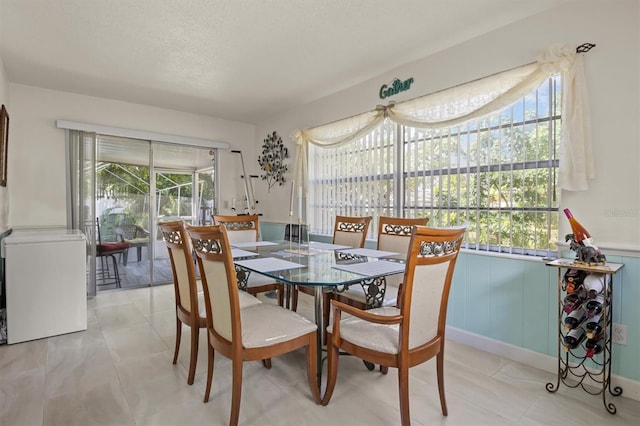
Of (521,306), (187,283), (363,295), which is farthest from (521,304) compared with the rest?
(187,283)

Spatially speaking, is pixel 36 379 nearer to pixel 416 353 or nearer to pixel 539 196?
pixel 416 353

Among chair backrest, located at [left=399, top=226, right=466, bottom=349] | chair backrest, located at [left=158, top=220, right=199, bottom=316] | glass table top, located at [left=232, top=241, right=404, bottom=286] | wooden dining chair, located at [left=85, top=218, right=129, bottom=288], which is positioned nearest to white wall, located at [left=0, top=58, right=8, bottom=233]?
wooden dining chair, located at [left=85, top=218, right=129, bottom=288]

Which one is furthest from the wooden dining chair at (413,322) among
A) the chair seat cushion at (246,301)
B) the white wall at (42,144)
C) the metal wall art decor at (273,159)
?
the white wall at (42,144)

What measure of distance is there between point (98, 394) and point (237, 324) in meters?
1.09

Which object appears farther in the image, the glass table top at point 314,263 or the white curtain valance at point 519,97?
the white curtain valance at point 519,97

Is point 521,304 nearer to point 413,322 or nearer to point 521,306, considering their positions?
point 521,306

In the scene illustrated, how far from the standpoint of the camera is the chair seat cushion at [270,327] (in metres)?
1.59

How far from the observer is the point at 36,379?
205cm

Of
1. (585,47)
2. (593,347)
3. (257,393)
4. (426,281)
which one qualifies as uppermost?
(585,47)

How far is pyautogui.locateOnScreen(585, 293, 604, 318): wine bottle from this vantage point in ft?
5.89

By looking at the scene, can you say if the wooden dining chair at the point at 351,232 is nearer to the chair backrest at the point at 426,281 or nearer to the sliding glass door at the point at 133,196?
the chair backrest at the point at 426,281

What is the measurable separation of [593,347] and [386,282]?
123 centimetres

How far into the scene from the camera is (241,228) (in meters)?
3.42

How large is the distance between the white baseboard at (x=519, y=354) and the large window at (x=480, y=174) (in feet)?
2.26
